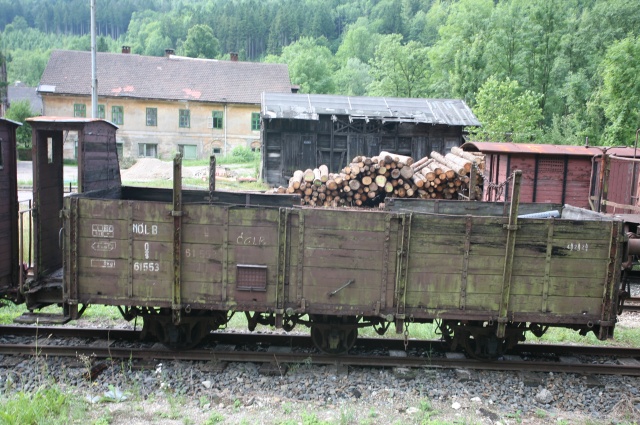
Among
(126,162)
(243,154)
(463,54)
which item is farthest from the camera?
(463,54)

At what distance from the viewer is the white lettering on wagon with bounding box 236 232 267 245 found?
698cm

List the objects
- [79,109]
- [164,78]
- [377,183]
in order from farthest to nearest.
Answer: [164,78] → [79,109] → [377,183]

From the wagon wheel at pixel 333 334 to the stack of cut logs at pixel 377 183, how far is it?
8.55 meters

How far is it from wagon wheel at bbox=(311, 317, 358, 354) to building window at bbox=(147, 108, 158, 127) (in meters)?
38.9

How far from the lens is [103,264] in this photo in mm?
7102

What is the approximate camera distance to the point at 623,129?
1118 inches

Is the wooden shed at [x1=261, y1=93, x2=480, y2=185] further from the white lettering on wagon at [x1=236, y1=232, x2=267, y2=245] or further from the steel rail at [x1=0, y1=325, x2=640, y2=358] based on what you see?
the white lettering on wagon at [x1=236, y1=232, x2=267, y2=245]

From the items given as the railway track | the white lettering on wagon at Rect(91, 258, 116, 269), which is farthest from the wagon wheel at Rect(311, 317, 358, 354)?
the white lettering on wagon at Rect(91, 258, 116, 269)

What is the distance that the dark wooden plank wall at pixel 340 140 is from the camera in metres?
25.3

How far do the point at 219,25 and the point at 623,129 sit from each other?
104m

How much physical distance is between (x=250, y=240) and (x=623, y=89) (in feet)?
90.7

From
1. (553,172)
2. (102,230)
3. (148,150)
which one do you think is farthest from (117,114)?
(102,230)

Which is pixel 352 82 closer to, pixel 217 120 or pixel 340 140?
pixel 217 120

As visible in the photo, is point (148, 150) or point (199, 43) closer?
point (148, 150)
